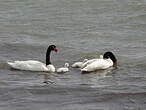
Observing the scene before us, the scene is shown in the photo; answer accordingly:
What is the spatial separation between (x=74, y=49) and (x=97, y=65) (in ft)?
8.68

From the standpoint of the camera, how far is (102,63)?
14.6 meters

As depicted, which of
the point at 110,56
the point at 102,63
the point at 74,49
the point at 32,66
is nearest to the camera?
the point at 32,66

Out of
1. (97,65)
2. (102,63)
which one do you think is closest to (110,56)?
(102,63)

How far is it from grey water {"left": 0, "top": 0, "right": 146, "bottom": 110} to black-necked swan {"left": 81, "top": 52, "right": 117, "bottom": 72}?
6.4 inches

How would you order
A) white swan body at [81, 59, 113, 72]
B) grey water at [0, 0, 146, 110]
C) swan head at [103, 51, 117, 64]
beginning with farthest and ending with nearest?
swan head at [103, 51, 117, 64] → white swan body at [81, 59, 113, 72] → grey water at [0, 0, 146, 110]

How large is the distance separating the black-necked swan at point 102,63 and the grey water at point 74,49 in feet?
0.53

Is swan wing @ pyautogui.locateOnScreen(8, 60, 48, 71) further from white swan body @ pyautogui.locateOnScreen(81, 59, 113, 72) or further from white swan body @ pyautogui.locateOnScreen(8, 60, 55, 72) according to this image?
white swan body @ pyautogui.locateOnScreen(81, 59, 113, 72)

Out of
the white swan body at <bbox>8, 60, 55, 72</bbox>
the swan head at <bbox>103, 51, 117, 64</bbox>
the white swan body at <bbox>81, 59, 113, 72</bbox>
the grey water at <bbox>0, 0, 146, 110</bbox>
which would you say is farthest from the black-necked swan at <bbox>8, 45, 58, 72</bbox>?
the swan head at <bbox>103, 51, 117, 64</bbox>

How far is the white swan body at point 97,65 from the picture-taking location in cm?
1402

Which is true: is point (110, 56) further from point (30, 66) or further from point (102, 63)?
point (30, 66)

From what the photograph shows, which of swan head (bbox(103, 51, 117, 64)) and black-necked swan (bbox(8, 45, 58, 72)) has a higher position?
swan head (bbox(103, 51, 117, 64))

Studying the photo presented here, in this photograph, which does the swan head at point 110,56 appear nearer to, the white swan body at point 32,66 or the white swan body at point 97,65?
the white swan body at point 97,65

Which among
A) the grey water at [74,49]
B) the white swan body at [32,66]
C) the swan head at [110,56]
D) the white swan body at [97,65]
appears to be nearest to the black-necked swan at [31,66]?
the white swan body at [32,66]

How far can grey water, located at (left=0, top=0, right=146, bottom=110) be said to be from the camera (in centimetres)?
1117
